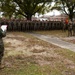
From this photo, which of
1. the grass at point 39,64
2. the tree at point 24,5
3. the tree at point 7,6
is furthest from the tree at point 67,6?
the grass at point 39,64

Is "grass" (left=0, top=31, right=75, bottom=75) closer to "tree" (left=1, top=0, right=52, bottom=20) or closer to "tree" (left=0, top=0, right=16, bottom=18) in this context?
"tree" (left=1, top=0, right=52, bottom=20)

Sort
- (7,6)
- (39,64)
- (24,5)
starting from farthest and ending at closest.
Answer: (7,6), (24,5), (39,64)

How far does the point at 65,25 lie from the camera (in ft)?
101

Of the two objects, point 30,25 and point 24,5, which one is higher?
point 24,5

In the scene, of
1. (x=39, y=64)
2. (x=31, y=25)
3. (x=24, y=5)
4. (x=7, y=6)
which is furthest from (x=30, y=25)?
(x=39, y=64)

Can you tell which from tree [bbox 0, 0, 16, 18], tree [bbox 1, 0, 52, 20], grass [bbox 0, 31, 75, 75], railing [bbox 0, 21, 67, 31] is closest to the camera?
grass [bbox 0, 31, 75, 75]

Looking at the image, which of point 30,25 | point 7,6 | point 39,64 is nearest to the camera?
point 39,64

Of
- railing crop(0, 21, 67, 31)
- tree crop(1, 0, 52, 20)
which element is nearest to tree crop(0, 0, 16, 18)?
tree crop(1, 0, 52, 20)

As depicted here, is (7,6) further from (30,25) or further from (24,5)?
(30,25)

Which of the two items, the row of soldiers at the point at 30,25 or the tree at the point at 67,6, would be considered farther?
the tree at the point at 67,6

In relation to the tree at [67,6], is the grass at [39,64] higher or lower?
lower

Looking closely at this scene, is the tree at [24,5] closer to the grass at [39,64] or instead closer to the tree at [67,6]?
the tree at [67,6]

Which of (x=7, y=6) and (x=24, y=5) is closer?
(x=24, y=5)

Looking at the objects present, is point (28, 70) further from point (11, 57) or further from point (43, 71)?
point (11, 57)
